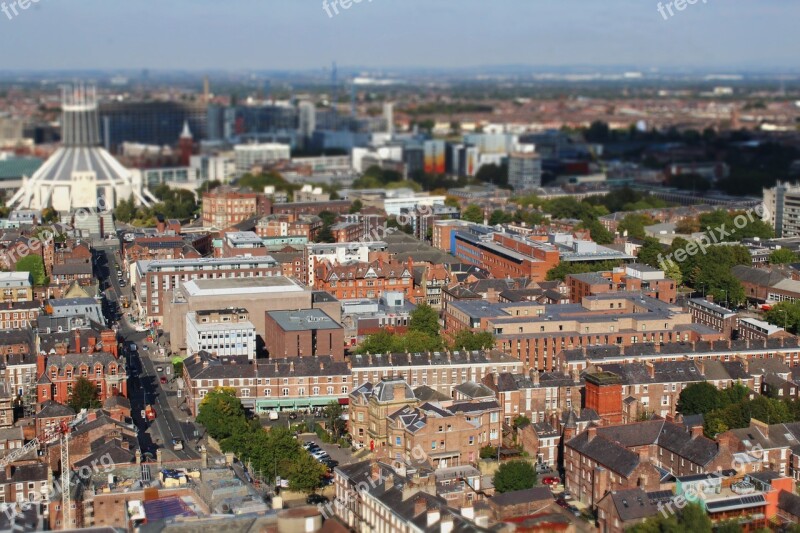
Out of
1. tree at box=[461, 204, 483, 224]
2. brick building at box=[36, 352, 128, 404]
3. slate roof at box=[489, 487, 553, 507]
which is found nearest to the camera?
slate roof at box=[489, 487, 553, 507]

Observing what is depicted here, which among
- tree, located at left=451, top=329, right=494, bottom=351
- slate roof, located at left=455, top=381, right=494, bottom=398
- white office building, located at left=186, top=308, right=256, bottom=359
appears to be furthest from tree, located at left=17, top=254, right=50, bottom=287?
slate roof, located at left=455, top=381, right=494, bottom=398

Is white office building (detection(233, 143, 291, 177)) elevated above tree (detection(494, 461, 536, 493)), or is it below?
above

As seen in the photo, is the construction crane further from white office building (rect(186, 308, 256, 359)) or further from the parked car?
white office building (rect(186, 308, 256, 359))

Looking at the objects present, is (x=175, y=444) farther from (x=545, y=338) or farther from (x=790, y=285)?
(x=790, y=285)
